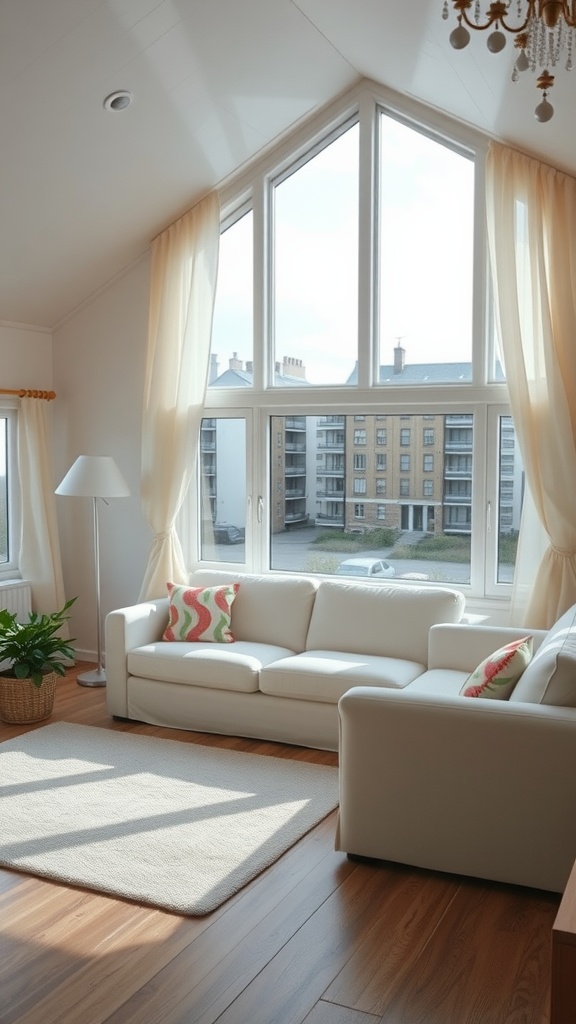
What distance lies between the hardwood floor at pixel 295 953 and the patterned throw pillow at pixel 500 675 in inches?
25.2

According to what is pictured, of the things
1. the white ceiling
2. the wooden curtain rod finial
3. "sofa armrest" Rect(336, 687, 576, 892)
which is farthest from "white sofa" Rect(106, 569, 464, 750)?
the white ceiling

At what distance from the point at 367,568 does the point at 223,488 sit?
107 cm

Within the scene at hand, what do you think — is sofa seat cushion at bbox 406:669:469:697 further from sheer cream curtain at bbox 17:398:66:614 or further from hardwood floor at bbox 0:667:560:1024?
sheer cream curtain at bbox 17:398:66:614

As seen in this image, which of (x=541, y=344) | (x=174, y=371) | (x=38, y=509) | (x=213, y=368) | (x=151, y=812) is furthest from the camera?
(x=38, y=509)

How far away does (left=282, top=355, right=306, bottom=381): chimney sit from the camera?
5.54 m

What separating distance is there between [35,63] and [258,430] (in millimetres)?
2399

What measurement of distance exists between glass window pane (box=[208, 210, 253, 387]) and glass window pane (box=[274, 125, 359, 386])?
194mm

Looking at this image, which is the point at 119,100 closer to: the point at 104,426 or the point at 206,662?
the point at 104,426

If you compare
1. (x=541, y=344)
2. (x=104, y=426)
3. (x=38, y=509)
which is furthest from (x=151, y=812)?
(x=104, y=426)

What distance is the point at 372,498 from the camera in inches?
211

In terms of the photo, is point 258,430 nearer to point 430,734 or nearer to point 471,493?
point 471,493

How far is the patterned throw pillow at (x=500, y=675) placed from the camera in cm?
331

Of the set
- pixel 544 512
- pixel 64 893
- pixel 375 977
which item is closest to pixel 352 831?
pixel 375 977

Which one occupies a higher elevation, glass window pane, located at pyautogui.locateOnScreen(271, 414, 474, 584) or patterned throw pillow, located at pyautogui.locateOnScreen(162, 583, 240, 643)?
glass window pane, located at pyautogui.locateOnScreen(271, 414, 474, 584)
